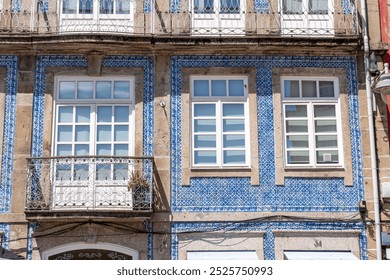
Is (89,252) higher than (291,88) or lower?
lower

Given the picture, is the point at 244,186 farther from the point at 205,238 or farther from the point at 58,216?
the point at 58,216

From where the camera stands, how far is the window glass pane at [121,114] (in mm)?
11305

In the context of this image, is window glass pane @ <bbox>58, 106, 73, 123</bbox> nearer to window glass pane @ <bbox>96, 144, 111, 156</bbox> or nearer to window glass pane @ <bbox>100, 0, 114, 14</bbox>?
window glass pane @ <bbox>96, 144, 111, 156</bbox>

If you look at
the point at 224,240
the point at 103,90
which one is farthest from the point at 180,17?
the point at 224,240

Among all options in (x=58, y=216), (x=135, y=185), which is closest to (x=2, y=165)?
(x=58, y=216)

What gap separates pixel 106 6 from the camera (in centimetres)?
1174

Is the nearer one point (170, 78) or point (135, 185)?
point (135, 185)

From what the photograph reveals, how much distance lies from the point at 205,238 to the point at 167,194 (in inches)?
34.9

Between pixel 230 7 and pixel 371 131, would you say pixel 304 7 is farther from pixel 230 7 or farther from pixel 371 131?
pixel 371 131

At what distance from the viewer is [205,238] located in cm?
1079

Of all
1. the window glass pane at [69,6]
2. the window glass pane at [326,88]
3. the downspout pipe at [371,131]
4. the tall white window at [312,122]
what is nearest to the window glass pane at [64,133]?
the window glass pane at [69,6]

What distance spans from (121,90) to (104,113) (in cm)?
46

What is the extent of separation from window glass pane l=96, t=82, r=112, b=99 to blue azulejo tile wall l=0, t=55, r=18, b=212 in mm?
1294

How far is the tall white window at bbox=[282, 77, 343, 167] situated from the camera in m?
11.2
